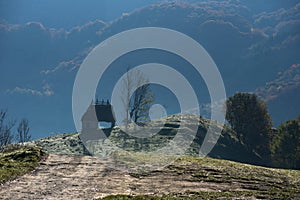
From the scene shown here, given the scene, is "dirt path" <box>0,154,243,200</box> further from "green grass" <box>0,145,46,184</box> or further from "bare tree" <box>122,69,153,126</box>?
"bare tree" <box>122,69,153,126</box>

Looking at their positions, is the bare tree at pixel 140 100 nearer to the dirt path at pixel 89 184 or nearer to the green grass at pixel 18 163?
the green grass at pixel 18 163

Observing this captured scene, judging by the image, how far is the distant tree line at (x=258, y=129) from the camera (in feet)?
250

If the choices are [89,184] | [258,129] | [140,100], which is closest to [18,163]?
[89,184]

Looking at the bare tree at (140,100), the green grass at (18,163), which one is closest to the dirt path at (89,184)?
the green grass at (18,163)

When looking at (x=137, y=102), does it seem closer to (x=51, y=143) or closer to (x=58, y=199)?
(x=51, y=143)

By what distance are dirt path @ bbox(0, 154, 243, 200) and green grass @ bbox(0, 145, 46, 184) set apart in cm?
99

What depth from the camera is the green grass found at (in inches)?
1304

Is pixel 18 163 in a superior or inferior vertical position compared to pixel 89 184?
superior

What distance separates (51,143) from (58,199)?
1656 inches

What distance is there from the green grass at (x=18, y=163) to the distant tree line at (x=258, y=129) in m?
54.8

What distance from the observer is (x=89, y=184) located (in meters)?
31.2

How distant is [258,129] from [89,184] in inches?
2466

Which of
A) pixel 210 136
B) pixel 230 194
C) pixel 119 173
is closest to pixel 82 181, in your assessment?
pixel 119 173

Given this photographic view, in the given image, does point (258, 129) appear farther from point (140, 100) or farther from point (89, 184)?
point (89, 184)
